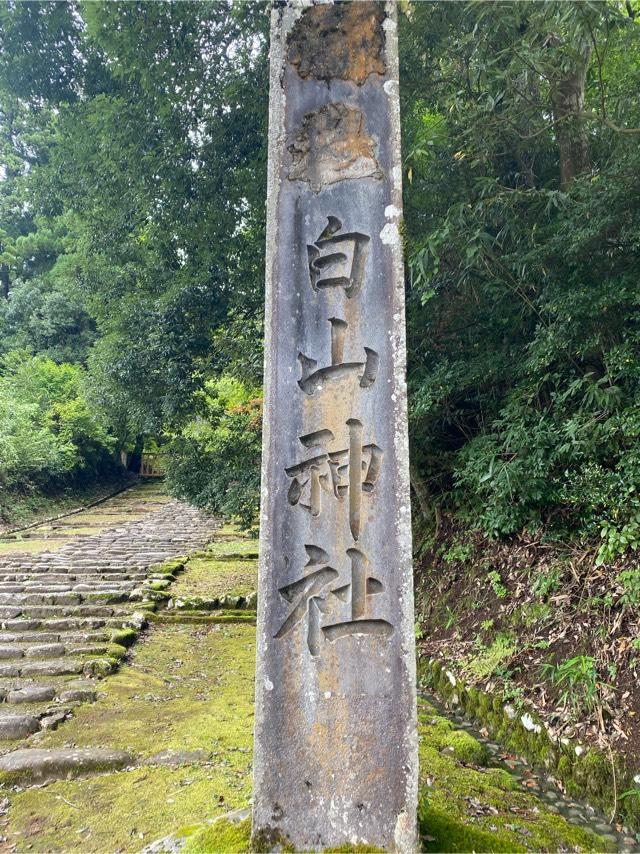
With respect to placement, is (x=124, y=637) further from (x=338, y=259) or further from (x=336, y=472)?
(x=338, y=259)

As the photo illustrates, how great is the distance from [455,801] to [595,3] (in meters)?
5.01

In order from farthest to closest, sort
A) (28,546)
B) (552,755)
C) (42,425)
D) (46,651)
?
1. (42,425)
2. (28,546)
3. (46,651)
4. (552,755)

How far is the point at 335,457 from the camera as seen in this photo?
254 cm

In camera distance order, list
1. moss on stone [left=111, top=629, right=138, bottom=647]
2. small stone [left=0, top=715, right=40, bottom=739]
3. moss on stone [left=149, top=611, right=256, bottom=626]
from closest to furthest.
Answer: small stone [left=0, top=715, right=40, bottom=739] → moss on stone [left=111, top=629, right=138, bottom=647] → moss on stone [left=149, top=611, right=256, bottom=626]

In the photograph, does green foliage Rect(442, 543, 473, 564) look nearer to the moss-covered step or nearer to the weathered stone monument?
the moss-covered step

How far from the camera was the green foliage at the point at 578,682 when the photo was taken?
3.88 m

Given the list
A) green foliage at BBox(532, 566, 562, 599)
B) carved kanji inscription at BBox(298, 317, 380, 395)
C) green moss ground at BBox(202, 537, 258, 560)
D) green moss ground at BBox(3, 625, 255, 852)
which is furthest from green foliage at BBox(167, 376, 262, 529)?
carved kanji inscription at BBox(298, 317, 380, 395)

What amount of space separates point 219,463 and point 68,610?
273 centimetres

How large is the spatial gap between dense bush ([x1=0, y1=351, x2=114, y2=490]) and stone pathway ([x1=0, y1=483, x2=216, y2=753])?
161 inches

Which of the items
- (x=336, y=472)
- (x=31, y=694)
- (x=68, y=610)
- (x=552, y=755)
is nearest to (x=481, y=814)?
(x=552, y=755)

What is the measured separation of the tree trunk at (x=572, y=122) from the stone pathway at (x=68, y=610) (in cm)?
655

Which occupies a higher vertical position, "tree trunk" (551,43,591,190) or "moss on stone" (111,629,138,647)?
"tree trunk" (551,43,591,190)

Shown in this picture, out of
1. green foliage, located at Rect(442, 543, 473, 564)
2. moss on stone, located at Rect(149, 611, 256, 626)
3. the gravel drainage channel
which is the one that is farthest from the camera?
moss on stone, located at Rect(149, 611, 256, 626)

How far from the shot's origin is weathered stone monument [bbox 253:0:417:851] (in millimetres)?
2295
